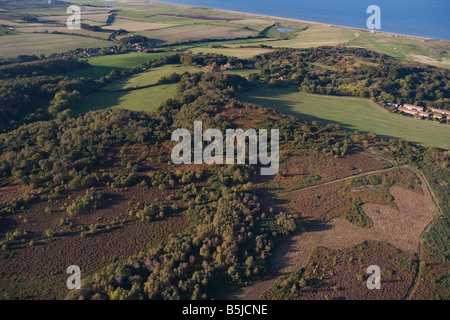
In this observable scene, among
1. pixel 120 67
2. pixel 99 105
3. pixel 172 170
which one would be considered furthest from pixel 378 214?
pixel 120 67

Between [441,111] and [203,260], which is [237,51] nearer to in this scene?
[441,111]

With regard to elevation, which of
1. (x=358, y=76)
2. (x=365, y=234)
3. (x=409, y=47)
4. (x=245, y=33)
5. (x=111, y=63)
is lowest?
(x=365, y=234)

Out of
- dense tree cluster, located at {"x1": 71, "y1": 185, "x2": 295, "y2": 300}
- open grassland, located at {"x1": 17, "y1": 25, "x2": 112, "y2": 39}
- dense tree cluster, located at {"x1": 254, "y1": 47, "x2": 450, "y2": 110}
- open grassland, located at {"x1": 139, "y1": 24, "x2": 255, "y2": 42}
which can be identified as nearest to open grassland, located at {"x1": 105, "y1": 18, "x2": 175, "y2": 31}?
open grassland, located at {"x1": 139, "y1": 24, "x2": 255, "y2": 42}

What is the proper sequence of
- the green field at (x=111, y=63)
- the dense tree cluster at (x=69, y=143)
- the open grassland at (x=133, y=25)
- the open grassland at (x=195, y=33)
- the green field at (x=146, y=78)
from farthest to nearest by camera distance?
the open grassland at (x=133, y=25) < the open grassland at (x=195, y=33) < the green field at (x=111, y=63) < the green field at (x=146, y=78) < the dense tree cluster at (x=69, y=143)

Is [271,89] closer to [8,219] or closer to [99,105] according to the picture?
[99,105]

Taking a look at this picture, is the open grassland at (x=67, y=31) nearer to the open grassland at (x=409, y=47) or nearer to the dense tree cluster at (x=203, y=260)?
the open grassland at (x=409, y=47)

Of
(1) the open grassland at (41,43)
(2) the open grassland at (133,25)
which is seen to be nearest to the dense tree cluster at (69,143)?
(1) the open grassland at (41,43)

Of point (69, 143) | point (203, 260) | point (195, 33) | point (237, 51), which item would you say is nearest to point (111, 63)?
point (237, 51)
